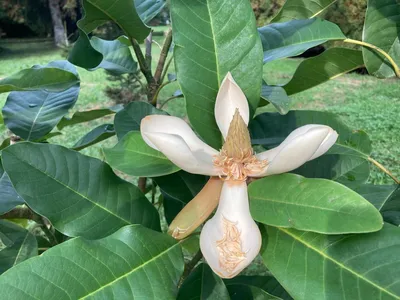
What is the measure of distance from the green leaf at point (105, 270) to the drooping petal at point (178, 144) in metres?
0.09

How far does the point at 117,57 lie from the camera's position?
109 cm

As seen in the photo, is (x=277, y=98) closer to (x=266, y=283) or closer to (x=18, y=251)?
(x=266, y=283)

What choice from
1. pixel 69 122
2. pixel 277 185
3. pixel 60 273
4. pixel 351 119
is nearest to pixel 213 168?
pixel 277 185

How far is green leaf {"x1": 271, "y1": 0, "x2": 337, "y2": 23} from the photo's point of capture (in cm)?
88

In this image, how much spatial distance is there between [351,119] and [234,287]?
429cm

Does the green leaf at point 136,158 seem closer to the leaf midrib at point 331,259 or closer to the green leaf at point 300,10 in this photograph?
the leaf midrib at point 331,259

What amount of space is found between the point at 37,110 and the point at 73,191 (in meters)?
0.45

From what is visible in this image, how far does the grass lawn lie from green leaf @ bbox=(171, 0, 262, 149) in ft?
9.51

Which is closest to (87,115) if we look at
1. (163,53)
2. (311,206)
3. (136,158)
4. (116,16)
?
(163,53)

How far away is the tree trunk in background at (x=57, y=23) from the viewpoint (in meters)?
12.3

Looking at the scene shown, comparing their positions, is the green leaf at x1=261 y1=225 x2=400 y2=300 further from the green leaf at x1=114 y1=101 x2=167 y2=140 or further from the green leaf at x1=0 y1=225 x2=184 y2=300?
the green leaf at x1=114 y1=101 x2=167 y2=140

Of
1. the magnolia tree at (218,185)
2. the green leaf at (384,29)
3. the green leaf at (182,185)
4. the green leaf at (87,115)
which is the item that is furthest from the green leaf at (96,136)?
the green leaf at (384,29)

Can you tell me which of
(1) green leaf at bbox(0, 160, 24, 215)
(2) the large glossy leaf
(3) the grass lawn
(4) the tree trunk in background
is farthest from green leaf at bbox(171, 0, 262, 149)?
(4) the tree trunk in background

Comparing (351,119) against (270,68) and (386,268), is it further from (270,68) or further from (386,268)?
(386,268)
